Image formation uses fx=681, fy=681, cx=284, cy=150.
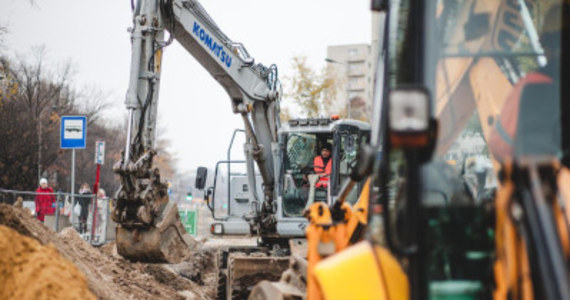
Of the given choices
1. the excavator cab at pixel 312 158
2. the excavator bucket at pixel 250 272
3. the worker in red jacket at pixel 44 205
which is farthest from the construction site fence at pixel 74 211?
the excavator bucket at pixel 250 272

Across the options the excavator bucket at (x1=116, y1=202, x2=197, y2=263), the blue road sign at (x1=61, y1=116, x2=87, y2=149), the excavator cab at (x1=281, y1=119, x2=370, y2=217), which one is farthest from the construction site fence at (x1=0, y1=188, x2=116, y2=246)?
the excavator cab at (x1=281, y1=119, x2=370, y2=217)

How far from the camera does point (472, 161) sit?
3.80 meters

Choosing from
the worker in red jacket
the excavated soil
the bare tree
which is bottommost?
the excavated soil

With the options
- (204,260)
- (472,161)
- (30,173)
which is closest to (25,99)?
(30,173)

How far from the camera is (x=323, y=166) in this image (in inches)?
404

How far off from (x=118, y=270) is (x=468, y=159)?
5831mm

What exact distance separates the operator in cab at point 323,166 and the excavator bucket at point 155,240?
222 cm

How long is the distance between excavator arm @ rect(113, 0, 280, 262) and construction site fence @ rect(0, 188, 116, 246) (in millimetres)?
4367

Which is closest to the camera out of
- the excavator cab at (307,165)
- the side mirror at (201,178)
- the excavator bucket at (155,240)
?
the excavator bucket at (155,240)

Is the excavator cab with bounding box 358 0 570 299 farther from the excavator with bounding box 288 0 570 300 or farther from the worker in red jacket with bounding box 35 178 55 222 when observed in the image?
the worker in red jacket with bounding box 35 178 55 222

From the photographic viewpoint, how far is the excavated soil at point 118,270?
6328mm

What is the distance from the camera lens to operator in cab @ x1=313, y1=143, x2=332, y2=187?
33.4ft

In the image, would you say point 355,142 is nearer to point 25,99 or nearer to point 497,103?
point 497,103

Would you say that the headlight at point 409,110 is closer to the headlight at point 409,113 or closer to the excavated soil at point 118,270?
the headlight at point 409,113
